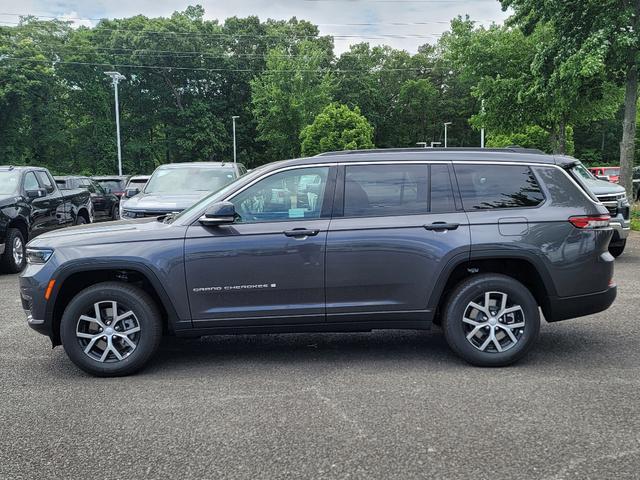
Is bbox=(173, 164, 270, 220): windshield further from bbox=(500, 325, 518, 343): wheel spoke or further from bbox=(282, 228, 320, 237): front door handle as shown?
bbox=(500, 325, 518, 343): wheel spoke

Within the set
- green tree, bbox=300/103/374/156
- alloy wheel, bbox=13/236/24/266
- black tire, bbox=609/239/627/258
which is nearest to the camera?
alloy wheel, bbox=13/236/24/266

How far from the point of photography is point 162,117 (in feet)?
197

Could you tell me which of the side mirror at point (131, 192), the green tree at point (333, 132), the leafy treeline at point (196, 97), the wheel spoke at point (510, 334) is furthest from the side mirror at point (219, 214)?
the green tree at point (333, 132)

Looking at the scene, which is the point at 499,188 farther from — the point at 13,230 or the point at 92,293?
the point at 13,230

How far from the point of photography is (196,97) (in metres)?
61.8

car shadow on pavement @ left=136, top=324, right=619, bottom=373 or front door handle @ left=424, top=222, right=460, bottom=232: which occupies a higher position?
front door handle @ left=424, top=222, right=460, bottom=232

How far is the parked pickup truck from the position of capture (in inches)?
400

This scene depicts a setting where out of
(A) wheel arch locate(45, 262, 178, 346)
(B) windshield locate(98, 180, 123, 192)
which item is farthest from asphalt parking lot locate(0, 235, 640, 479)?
(B) windshield locate(98, 180, 123, 192)

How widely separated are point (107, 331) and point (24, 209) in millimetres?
6913

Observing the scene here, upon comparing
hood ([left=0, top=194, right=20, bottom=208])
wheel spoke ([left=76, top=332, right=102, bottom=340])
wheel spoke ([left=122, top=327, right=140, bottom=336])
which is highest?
hood ([left=0, top=194, right=20, bottom=208])

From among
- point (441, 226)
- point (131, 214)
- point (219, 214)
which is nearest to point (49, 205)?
point (131, 214)

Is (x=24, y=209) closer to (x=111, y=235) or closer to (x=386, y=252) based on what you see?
(x=111, y=235)

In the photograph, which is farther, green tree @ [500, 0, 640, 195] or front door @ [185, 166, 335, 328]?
green tree @ [500, 0, 640, 195]

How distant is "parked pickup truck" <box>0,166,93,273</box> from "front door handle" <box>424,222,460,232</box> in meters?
7.88
